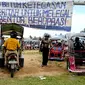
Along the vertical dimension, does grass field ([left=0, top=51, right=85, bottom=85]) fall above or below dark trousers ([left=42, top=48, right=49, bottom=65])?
below

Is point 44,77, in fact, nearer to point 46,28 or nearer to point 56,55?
point 46,28

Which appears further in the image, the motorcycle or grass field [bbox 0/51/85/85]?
the motorcycle

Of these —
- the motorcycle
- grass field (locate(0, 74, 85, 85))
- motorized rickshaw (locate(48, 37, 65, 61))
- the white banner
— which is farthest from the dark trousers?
motorized rickshaw (locate(48, 37, 65, 61))

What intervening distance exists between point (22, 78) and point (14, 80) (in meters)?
0.51

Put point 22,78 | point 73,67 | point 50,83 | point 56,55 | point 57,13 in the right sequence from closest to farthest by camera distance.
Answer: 1. point 50,83
2. point 22,78
3. point 73,67
4. point 57,13
5. point 56,55

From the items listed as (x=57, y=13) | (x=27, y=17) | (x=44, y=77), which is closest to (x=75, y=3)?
(x=57, y=13)

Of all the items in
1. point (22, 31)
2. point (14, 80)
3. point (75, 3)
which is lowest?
point (14, 80)

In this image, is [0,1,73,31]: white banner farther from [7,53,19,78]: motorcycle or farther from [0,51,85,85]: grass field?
[0,51,85,85]: grass field

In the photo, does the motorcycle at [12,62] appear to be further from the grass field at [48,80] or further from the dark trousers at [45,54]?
the dark trousers at [45,54]

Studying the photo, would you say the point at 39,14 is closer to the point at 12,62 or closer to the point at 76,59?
the point at 76,59

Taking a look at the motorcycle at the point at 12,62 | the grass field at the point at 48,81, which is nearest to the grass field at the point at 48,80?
the grass field at the point at 48,81

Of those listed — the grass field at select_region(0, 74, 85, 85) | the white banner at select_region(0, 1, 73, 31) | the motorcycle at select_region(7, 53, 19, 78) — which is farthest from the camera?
the white banner at select_region(0, 1, 73, 31)

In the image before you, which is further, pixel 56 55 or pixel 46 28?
pixel 56 55

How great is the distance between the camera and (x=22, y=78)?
1241cm
